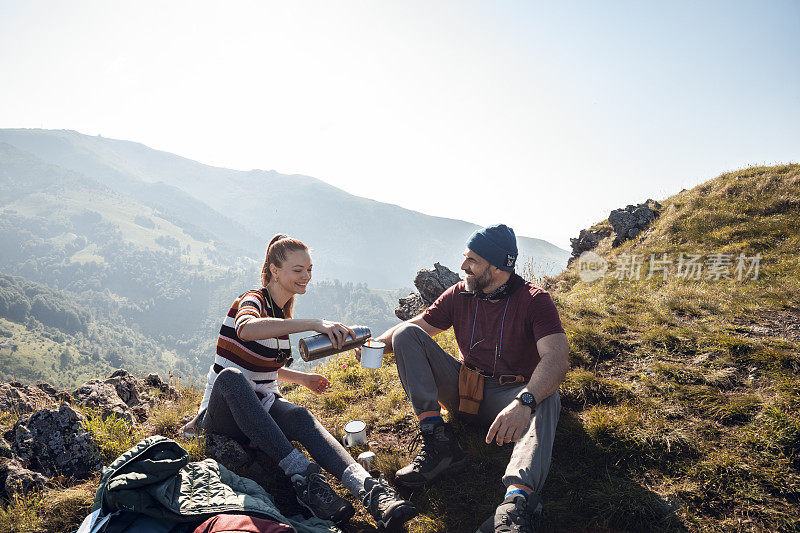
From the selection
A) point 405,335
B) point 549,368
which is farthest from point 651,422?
point 405,335

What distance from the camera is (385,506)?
126 inches

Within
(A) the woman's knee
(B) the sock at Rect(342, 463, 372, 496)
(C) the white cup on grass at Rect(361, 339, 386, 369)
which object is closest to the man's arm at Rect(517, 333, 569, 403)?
(C) the white cup on grass at Rect(361, 339, 386, 369)

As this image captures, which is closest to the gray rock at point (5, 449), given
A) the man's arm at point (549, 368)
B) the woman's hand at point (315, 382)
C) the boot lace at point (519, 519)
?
the woman's hand at point (315, 382)

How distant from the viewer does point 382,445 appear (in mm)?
4793

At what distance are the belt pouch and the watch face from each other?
0.82 meters

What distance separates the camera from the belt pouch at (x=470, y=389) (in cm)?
417

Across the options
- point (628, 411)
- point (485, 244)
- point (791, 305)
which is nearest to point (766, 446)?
point (628, 411)

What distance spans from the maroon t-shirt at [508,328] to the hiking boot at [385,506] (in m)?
1.63

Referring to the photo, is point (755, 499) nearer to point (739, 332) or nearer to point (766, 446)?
point (766, 446)

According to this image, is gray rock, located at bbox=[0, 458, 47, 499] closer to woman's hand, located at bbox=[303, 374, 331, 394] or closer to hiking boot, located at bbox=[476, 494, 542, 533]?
woman's hand, located at bbox=[303, 374, 331, 394]

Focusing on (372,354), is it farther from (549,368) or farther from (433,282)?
(433,282)

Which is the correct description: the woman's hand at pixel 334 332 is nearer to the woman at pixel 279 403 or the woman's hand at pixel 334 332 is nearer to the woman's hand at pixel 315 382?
the woman at pixel 279 403

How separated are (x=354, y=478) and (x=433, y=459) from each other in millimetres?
802

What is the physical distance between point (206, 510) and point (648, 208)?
16.7 metres
